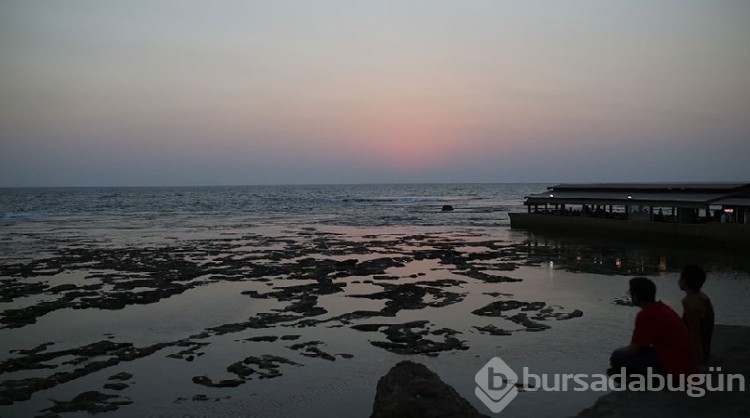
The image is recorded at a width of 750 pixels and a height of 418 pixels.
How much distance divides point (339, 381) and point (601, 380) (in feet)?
15.4

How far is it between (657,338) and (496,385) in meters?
3.38

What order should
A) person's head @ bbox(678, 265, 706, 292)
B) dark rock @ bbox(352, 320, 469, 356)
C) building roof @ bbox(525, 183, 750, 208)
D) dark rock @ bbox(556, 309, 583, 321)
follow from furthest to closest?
building roof @ bbox(525, 183, 750, 208) → dark rock @ bbox(556, 309, 583, 321) → dark rock @ bbox(352, 320, 469, 356) → person's head @ bbox(678, 265, 706, 292)

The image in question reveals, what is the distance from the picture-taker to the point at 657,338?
706 centimetres

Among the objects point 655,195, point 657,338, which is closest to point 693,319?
point 657,338

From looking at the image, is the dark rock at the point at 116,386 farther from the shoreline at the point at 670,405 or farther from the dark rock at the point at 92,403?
the shoreline at the point at 670,405

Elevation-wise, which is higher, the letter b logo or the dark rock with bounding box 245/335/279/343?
the letter b logo

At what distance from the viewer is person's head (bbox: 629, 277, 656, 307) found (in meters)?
6.99

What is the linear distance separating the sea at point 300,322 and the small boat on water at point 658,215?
5.74 feet

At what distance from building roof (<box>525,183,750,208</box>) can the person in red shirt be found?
2744 centimetres

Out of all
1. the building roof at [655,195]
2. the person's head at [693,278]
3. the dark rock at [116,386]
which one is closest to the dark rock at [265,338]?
the dark rock at [116,386]

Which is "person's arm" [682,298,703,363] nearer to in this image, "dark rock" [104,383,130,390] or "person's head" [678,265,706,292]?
"person's head" [678,265,706,292]

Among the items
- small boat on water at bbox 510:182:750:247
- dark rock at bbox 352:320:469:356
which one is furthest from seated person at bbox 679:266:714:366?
small boat on water at bbox 510:182:750:247

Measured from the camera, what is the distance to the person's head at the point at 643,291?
6.99 m

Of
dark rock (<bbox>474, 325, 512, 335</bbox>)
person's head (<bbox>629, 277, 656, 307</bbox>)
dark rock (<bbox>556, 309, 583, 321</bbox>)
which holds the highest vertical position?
person's head (<bbox>629, 277, 656, 307</bbox>)
